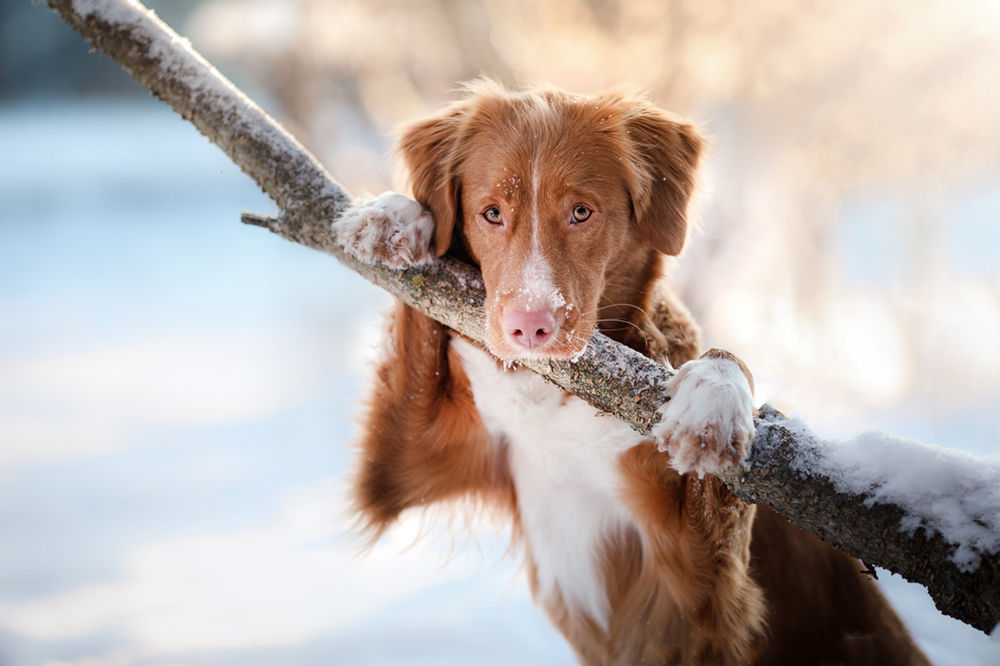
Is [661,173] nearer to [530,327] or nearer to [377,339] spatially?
[530,327]

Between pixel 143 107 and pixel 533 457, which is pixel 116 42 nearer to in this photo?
pixel 533 457

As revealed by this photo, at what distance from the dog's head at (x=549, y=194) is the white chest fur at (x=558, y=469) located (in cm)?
48

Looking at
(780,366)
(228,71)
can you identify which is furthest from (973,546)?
(228,71)

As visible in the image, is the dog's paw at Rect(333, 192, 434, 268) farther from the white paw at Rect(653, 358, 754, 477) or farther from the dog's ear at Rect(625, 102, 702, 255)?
the white paw at Rect(653, 358, 754, 477)

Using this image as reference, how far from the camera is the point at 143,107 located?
616 inches

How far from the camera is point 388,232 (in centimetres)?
237

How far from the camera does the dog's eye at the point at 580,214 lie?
237cm

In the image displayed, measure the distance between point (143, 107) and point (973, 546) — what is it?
675 inches

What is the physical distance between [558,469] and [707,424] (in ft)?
3.71

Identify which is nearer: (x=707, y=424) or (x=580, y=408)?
(x=707, y=424)

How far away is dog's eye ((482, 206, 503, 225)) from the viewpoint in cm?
239

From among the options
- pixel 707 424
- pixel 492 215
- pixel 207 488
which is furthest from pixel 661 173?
pixel 207 488

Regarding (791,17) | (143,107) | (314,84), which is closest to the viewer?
(791,17)

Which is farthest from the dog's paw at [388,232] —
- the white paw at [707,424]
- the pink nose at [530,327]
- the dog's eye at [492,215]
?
the white paw at [707,424]
